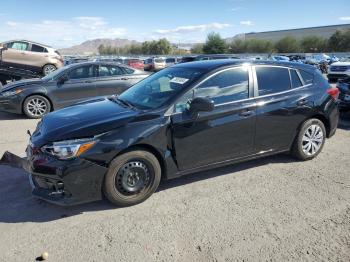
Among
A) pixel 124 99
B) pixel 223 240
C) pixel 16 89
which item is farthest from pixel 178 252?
pixel 16 89

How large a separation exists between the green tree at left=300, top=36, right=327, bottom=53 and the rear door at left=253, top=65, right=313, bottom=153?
91.5 m

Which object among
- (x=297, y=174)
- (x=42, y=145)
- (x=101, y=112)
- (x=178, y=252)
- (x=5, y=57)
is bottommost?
(x=178, y=252)

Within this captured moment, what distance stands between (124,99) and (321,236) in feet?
10.1

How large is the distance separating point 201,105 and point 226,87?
75cm

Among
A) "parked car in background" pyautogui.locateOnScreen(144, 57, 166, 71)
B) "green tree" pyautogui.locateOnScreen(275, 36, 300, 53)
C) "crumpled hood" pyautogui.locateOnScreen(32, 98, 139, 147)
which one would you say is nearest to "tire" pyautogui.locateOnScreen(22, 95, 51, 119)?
"crumpled hood" pyautogui.locateOnScreen(32, 98, 139, 147)

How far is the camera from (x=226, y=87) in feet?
15.3

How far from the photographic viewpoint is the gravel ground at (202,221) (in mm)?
3174

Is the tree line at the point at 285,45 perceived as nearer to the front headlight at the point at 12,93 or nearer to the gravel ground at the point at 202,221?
the front headlight at the point at 12,93

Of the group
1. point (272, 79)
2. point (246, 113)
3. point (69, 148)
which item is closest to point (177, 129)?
point (246, 113)

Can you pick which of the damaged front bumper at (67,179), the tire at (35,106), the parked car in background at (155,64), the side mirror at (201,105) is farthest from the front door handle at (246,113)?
the parked car in background at (155,64)

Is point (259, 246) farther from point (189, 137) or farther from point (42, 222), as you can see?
point (42, 222)

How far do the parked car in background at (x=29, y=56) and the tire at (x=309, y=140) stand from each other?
12701mm

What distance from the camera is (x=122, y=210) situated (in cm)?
396

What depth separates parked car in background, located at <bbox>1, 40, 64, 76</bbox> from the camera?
14457mm
